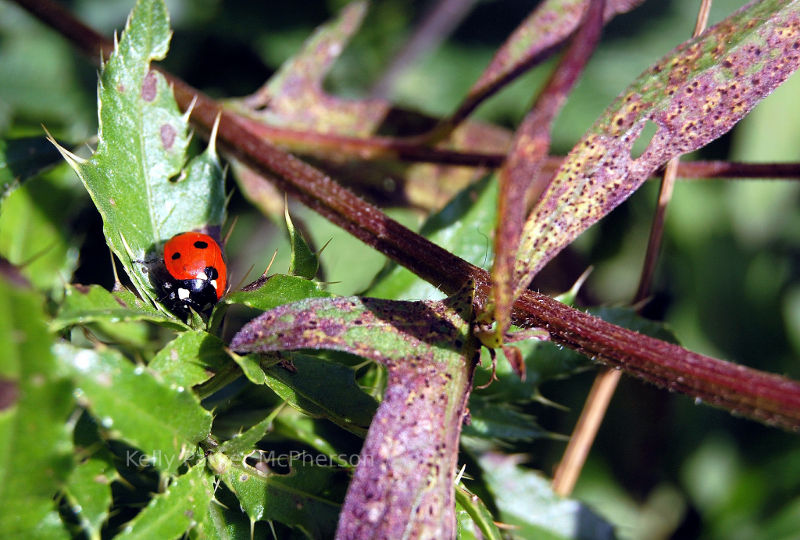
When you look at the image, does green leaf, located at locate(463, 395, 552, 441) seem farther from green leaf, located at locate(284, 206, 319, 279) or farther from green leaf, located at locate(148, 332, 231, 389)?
green leaf, located at locate(148, 332, 231, 389)

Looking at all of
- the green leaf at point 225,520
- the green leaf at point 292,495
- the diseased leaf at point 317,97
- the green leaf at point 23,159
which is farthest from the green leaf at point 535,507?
the green leaf at point 23,159

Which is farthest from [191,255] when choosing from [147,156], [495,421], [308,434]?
[495,421]

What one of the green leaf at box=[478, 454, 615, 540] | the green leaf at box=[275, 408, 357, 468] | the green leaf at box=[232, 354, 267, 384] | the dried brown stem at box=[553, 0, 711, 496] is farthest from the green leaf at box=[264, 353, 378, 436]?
the dried brown stem at box=[553, 0, 711, 496]

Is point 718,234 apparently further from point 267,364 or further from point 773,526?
point 267,364

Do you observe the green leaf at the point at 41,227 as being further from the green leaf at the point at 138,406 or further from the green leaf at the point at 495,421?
the green leaf at the point at 495,421

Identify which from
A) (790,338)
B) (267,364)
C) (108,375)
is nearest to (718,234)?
(790,338)

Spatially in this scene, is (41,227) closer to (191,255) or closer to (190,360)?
(191,255)
